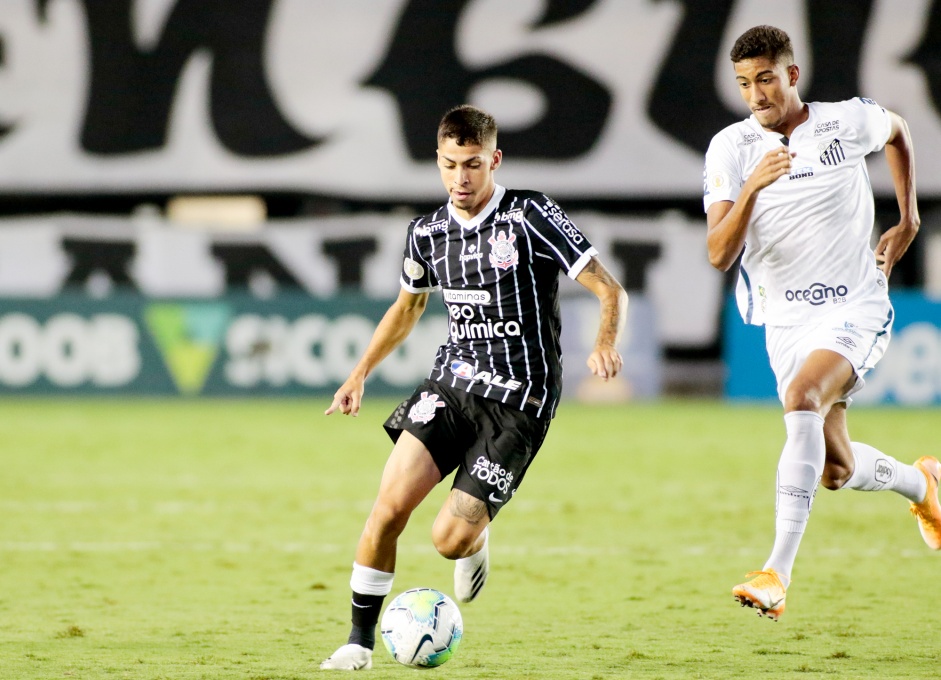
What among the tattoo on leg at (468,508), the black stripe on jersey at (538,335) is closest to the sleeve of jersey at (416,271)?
the black stripe on jersey at (538,335)

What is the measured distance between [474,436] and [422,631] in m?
0.83

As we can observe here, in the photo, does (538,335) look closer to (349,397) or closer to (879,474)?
(349,397)

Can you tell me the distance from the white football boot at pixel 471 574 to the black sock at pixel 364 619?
957mm

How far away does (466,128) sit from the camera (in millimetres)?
5191

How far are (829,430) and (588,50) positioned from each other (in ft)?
51.6

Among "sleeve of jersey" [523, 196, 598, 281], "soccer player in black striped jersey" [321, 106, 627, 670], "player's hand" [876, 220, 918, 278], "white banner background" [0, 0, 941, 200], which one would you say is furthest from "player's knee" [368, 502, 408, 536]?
"white banner background" [0, 0, 941, 200]

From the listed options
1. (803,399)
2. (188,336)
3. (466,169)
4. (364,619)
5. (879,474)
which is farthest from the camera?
(188,336)

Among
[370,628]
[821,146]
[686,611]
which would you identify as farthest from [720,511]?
[370,628]

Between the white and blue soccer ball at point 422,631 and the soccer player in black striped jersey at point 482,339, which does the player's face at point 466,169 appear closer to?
the soccer player in black striped jersey at point 482,339

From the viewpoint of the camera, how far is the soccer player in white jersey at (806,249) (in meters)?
5.37

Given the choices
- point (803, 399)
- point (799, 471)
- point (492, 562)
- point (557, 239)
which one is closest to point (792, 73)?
point (557, 239)

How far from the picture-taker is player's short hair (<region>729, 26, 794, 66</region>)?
17.5ft

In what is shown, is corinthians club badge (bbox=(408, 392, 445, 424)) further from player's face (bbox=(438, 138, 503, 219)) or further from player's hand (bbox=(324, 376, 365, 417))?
player's face (bbox=(438, 138, 503, 219))

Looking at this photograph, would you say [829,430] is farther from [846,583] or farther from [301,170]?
[301,170]
